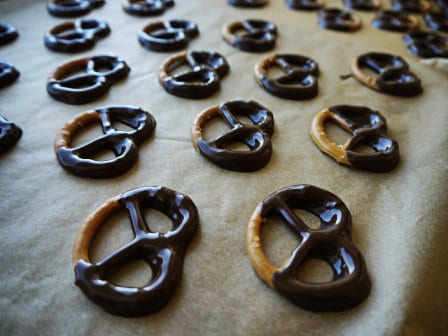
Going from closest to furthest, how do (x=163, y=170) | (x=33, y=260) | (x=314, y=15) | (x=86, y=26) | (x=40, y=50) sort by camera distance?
(x=33, y=260), (x=163, y=170), (x=40, y=50), (x=86, y=26), (x=314, y=15)

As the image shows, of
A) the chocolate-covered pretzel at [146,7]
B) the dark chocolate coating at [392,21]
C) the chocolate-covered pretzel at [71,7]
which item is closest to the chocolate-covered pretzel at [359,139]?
the dark chocolate coating at [392,21]

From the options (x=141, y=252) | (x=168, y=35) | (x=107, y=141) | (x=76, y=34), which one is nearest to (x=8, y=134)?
(x=107, y=141)

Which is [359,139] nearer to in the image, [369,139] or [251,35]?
[369,139]

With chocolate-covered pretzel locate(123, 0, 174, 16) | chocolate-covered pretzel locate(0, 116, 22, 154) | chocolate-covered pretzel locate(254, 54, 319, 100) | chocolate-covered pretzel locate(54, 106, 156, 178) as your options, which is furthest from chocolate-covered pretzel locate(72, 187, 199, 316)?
chocolate-covered pretzel locate(123, 0, 174, 16)

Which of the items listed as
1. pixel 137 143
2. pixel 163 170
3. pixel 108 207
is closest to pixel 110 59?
pixel 137 143

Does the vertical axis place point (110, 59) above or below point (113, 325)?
above

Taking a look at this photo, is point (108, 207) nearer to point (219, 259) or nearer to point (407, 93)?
point (219, 259)

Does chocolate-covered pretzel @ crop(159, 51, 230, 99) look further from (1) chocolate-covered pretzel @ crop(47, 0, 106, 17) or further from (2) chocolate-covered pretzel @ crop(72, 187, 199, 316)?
(1) chocolate-covered pretzel @ crop(47, 0, 106, 17)
